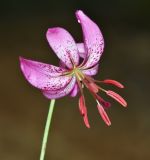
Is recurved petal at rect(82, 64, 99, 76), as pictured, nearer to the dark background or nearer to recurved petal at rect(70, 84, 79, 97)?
recurved petal at rect(70, 84, 79, 97)

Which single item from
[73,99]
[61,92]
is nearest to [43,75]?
[61,92]

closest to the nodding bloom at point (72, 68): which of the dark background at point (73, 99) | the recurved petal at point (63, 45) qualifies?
the recurved petal at point (63, 45)

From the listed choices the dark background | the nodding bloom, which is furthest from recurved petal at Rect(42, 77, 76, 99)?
the dark background

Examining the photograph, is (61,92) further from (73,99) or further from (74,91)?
(73,99)

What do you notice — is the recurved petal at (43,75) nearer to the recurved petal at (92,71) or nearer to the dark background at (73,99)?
the recurved petal at (92,71)

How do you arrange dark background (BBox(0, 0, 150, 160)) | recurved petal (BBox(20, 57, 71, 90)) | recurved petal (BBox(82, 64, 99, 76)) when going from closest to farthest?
recurved petal (BBox(20, 57, 71, 90)), recurved petal (BBox(82, 64, 99, 76)), dark background (BBox(0, 0, 150, 160))
